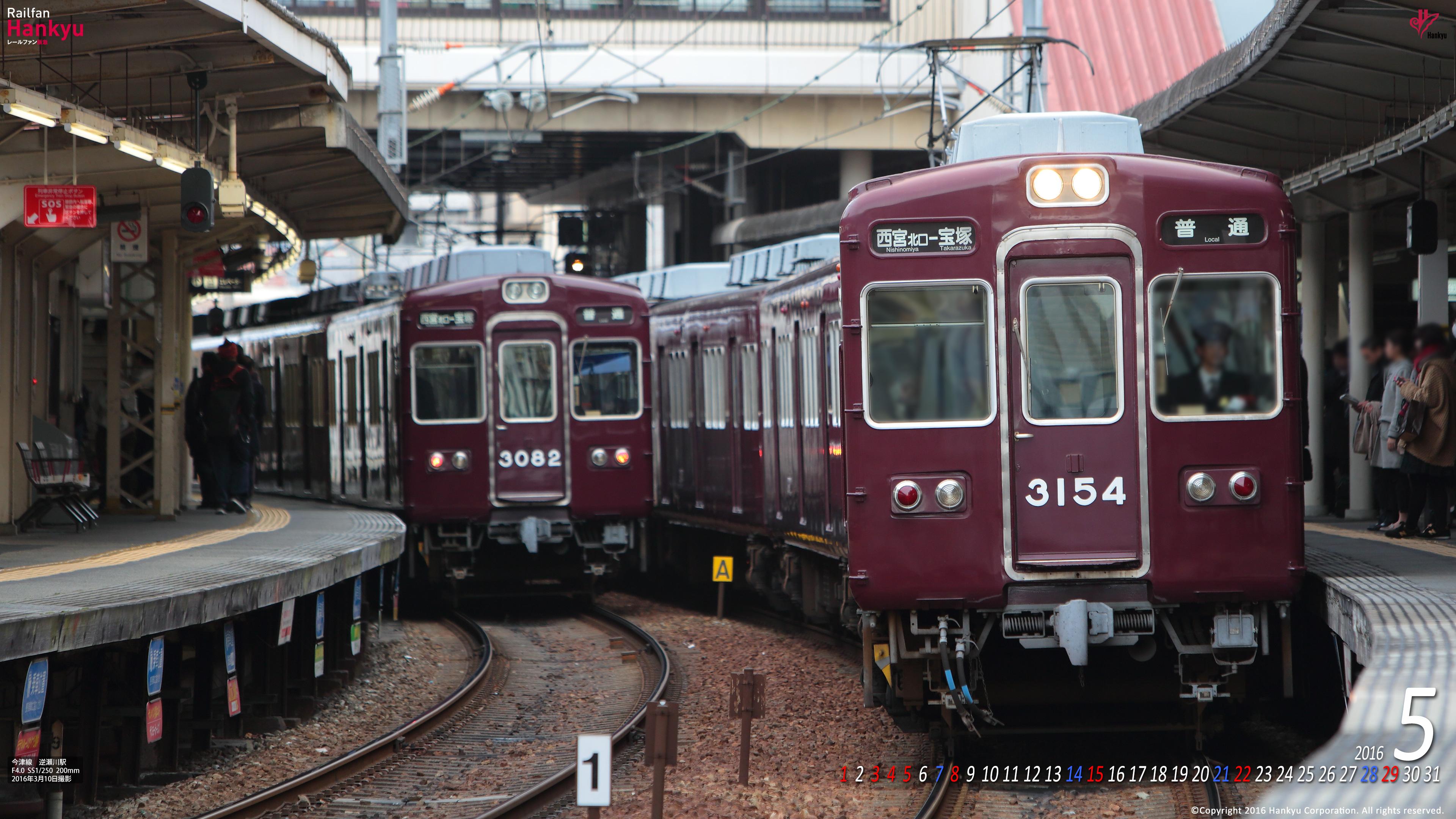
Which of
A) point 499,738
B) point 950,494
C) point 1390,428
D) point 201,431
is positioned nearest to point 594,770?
point 950,494

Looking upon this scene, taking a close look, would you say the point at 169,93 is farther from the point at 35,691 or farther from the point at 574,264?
the point at 35,691

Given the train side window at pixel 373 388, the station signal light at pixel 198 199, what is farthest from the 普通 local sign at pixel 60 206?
the train side window at pixel 373 388

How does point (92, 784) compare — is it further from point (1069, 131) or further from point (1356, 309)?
point (1356, 309)

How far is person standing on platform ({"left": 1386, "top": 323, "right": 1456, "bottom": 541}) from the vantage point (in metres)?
10.6

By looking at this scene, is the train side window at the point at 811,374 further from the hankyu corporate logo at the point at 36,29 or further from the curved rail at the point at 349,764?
the hankyu corporate logo at the point at 36,29

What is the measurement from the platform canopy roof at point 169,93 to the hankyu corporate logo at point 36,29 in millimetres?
11

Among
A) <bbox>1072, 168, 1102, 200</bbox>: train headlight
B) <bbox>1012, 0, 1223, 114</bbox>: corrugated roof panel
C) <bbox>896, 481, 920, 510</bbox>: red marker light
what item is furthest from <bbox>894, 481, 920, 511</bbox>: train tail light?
<bbox>1012, 0, 1223, 114</bbox>: corrugated roof panel

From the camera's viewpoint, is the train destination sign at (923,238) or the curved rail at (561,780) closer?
the curved rail at (561,780)

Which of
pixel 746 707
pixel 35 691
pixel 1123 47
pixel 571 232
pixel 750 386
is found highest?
pixel 1123 47

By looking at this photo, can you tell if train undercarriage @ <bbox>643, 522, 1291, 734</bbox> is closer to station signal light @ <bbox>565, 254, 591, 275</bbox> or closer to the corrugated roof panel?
station signal light @ <bbox>565, 254, 591, 275</bbox>

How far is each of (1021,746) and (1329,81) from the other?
17.6ft

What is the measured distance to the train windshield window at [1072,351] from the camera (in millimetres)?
8109

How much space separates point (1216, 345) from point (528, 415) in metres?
8.89

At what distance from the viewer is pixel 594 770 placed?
6605 mm
